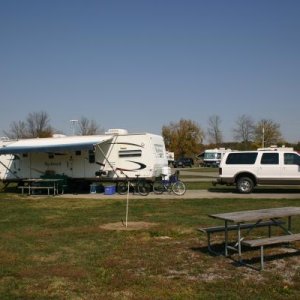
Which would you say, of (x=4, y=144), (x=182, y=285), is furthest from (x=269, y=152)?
(x=182, y=285)

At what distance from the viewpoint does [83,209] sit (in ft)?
55.0

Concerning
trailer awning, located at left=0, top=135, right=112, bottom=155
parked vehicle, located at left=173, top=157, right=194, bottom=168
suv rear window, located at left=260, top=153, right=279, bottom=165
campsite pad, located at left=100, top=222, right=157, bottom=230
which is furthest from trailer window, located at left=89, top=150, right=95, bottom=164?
parked vehicle, located at left=173, top=157, right=194, bottom=168

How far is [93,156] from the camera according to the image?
24234mm

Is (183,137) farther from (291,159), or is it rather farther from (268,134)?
(291,159)

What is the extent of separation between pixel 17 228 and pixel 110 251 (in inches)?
161

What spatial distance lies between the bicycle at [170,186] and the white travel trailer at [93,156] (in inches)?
22.6

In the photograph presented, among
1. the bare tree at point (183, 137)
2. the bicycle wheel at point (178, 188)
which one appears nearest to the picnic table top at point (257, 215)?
the bicycle wheel at point (178, 188)

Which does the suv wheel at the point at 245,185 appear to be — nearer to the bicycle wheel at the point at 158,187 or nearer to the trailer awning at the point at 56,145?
the bicycle wheel at the point at 158,187

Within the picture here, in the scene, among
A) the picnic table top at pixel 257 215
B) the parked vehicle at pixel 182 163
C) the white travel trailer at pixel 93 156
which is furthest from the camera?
the parked vehicle at pixel 182 163

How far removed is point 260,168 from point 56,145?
9.90 m

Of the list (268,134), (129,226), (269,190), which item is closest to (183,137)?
(268,134)

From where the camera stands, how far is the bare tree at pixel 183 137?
87.6 m

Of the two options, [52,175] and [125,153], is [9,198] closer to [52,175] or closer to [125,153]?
[52,175]

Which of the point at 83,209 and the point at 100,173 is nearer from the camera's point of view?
the point at 83,209
